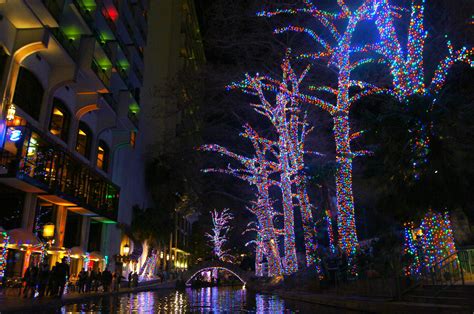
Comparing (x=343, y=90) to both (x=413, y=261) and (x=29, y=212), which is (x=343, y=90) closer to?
(x=413, y=261)

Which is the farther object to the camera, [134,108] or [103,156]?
[134,108]

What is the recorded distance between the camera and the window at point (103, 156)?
34.4 m

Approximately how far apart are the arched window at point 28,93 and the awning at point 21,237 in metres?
6.42

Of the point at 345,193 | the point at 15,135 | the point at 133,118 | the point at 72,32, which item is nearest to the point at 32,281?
the point at 15,135

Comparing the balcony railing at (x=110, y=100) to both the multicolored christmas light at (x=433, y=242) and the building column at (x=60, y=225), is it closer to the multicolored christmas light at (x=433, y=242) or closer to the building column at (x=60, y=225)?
the building column at (x=60, y=225)

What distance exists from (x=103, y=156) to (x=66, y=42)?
1338 centimetres

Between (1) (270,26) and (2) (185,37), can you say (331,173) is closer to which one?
(1) (270,26)

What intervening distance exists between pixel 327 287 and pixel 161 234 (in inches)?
1261

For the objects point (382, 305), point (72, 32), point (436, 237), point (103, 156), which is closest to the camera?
point (382, 305)

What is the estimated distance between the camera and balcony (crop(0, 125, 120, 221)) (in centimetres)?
1930

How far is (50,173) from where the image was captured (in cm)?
2300

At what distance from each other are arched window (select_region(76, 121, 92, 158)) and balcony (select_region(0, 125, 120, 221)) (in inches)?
65.1

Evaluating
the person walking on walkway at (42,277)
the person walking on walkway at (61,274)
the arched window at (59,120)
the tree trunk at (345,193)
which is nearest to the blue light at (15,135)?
the arched window at (59,120)

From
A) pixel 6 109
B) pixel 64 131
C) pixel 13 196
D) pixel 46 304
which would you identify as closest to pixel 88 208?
pixel 64 131
